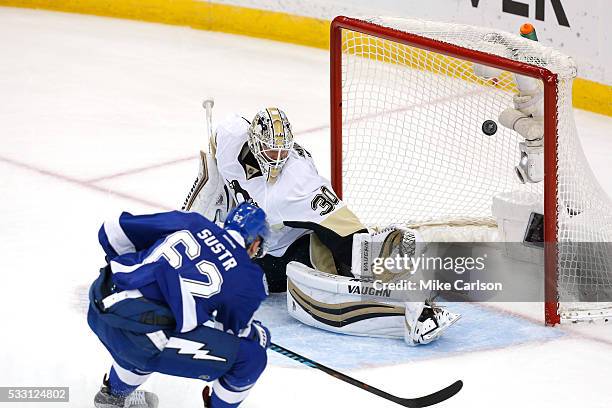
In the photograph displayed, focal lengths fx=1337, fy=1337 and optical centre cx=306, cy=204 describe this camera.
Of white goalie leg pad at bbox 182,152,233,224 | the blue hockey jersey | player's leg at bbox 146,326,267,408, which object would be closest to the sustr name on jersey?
the blue hockey jersey

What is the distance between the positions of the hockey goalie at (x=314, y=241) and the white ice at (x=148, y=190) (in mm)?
75

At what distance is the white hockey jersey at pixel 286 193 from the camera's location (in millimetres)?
4129

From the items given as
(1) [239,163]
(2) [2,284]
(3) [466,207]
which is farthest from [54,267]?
(3) [466,207]

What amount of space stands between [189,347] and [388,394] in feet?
2.21

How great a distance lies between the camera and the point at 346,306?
13.4 feet

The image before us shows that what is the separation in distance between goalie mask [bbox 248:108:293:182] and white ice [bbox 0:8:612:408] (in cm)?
50

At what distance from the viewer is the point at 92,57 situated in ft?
23.9

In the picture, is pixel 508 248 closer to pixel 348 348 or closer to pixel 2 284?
pixel 348 348

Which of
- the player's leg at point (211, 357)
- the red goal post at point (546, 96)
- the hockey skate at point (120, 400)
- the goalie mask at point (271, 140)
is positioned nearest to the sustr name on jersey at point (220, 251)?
the player's leg at point (211, 357)

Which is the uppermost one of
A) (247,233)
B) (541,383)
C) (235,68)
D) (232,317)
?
(235,68)

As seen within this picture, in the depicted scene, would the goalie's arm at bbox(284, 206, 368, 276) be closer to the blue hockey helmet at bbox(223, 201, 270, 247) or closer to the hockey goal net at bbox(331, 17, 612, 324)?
the hockey goal net at bbox(331, 17, 612, 324)

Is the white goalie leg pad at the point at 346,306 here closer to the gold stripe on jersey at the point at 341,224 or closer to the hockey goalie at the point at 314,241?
the hockey goalie at the point at 314,241

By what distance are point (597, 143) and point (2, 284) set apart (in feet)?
9.44

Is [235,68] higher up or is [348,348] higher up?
[235,68]
